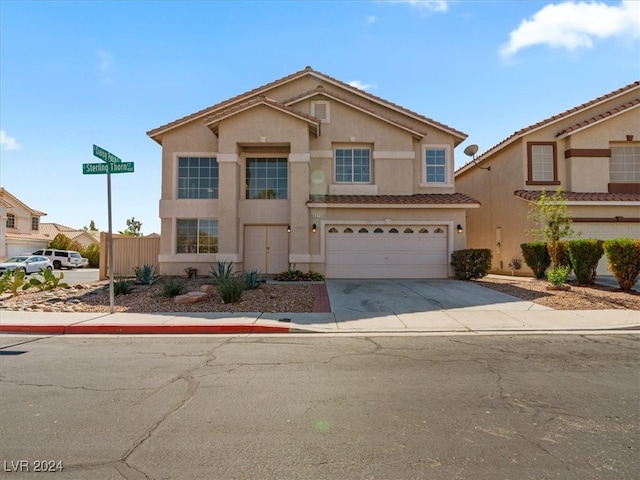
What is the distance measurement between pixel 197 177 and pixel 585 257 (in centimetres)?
1535

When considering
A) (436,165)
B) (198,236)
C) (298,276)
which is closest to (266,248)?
(298,276)

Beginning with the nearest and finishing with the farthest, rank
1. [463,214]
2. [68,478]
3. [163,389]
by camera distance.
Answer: [68,478] < [163,389] < [463,214]

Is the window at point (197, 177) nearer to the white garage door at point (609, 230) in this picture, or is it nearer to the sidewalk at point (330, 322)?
the sidewalk at point (330, 322)

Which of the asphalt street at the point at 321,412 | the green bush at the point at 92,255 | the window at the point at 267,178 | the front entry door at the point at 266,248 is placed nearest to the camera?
the asphalt street at the point at 321,412

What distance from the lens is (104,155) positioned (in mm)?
9250

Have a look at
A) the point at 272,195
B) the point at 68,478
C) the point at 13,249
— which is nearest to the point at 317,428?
the point at 68,478

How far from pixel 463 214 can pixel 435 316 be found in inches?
337

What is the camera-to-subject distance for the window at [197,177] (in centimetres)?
1736

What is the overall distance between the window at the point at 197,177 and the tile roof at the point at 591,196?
45.6 ft

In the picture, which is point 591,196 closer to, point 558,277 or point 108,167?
point 558,277

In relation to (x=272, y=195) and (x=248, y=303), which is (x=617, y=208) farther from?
(x=248, y=303)

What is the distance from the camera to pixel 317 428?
379 centimetres

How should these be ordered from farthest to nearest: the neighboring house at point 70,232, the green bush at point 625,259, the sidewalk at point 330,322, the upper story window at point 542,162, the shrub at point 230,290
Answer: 1. the neighboring house at point 70,232
2. the upper story window at point 542,162
3. the green bush at point 625,259
4. the shrub at point 230,290
5. the sidewalk at point 330,322

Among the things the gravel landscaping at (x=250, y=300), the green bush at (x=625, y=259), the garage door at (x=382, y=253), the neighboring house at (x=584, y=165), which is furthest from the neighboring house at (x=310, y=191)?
the green bush at (x=625, y=259)
